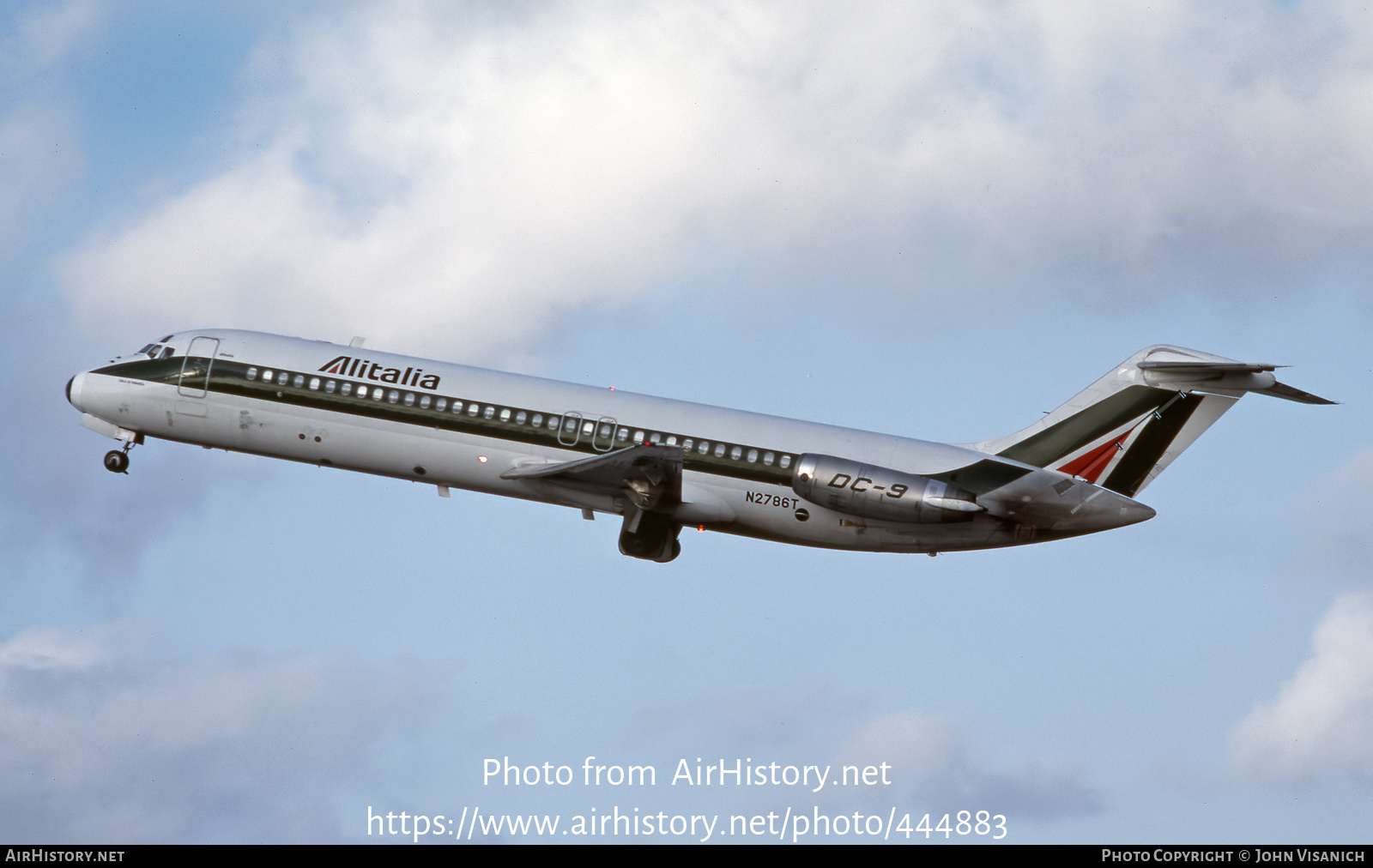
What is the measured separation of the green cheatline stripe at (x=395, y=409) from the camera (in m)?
31.2

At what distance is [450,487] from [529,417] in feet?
8.11

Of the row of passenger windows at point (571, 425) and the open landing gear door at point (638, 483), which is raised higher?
the row of passenger windows at point (571, 425)

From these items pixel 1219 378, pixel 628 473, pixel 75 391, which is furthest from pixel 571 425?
pixel 1219 378

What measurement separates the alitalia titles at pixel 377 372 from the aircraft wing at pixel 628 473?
251 cm

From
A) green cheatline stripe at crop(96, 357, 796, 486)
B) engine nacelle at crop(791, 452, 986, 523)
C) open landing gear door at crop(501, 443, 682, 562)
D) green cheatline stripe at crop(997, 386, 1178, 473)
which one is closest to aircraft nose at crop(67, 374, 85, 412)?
green cheatline stripe at crop(96, 357, 796, 486)

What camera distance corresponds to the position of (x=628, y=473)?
101ft

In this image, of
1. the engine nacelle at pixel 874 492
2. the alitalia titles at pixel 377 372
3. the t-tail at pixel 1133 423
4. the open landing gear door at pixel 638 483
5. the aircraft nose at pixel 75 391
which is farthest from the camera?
the aircraft nose at pixel 75 391

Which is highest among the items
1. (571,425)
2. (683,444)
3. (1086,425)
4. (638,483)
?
(1086,425)

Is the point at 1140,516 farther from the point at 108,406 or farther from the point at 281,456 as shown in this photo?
the point at 108,406

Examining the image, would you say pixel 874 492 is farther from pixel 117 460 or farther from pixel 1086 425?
pixel 117 460

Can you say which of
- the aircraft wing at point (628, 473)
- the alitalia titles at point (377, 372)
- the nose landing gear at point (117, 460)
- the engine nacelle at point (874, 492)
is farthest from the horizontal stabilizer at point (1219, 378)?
the nose landing gear at point (117, 460)

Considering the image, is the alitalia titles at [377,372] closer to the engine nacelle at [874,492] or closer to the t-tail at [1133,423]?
the engine nacelle at [874,492]

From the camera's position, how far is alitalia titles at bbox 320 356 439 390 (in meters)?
32.2

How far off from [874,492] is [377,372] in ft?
33.6
